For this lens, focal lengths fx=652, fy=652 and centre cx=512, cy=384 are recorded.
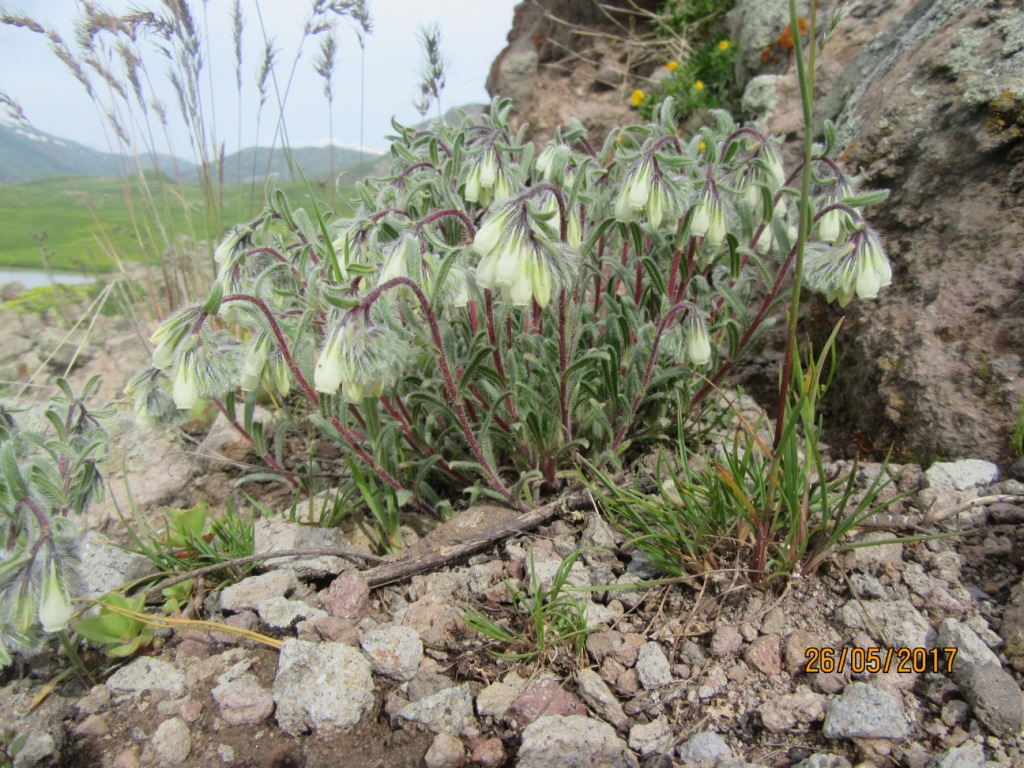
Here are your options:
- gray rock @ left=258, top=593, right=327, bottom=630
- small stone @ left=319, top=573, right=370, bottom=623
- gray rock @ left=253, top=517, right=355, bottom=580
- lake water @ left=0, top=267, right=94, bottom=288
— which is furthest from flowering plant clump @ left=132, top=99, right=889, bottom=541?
lake water @ left=0, top=267, right=94, bottom=288

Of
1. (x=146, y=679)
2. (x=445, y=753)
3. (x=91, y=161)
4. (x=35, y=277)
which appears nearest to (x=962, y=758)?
(x=445, y=753)

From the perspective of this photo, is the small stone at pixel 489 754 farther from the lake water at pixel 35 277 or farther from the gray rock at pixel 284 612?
the lake water at pixel 35 277

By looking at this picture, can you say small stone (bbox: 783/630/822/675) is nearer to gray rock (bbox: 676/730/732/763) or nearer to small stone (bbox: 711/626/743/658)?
small stone (bbox: 711/626/743/658)

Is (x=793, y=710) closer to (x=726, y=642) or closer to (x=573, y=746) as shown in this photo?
(x=726, y=642)

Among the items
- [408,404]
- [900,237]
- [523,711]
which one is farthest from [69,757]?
[900,237]

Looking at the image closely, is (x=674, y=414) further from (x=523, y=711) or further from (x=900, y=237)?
(x=523, y=711)
